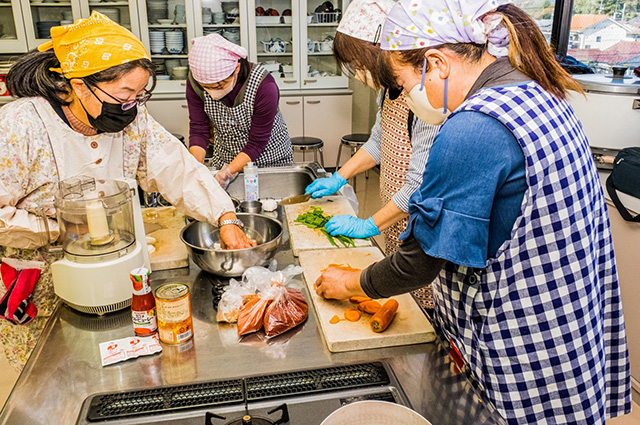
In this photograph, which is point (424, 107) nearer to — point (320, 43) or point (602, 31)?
point (602, 31)

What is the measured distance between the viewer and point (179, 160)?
5.65 ft

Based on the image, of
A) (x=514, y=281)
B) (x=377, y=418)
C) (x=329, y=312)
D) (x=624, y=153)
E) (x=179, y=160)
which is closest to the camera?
(x=377, y=418)

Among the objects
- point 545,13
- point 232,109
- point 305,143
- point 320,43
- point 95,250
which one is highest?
point 545,13

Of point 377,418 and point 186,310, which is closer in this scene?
point 377,418

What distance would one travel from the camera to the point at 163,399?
98 centimetres

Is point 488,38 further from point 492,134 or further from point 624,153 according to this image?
point 624,153

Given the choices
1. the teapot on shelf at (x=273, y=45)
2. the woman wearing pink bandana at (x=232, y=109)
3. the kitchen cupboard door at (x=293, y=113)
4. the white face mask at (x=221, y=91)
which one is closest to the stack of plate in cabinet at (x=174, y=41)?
the teapot on shelf at (x=273, y=45)

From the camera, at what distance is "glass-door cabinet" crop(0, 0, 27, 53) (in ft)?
15.1

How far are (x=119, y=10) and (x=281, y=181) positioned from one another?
331cm

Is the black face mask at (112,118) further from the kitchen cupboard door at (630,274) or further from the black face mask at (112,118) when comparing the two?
the kitchen cupboard door at (630,274)

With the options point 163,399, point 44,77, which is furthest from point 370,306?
point 44,77

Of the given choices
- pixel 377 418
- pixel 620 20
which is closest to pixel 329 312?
pixel 377 418

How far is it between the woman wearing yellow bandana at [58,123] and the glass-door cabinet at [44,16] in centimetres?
378

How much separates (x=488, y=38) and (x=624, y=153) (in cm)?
149
